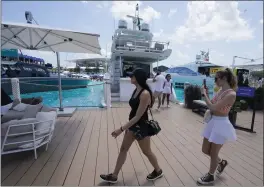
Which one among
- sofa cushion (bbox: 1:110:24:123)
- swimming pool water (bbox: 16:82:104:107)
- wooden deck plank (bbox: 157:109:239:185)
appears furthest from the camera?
swimming pool water (bbox: 16:82:104:107)

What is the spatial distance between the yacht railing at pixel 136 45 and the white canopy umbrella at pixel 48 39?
9417 mm

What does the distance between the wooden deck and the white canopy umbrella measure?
2.42 meters

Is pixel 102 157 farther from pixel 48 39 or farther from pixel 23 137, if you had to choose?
pixel 48 39

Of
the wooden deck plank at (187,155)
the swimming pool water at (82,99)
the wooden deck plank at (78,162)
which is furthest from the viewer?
the swimming pool water at (82,99)

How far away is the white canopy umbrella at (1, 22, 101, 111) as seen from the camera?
489 centimetres

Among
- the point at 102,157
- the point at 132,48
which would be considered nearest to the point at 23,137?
the point at 102,157

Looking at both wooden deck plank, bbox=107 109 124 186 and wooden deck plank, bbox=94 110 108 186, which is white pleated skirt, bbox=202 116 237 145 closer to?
wooden deck plank, bbox=107 109 124 186

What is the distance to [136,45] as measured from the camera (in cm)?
1677

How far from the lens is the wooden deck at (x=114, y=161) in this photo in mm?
2652

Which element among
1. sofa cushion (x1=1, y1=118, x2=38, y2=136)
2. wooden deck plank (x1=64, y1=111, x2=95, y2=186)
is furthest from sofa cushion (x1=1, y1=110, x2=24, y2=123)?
wooden deck plank (x1=64, y1=111, x2=95, y2=186)

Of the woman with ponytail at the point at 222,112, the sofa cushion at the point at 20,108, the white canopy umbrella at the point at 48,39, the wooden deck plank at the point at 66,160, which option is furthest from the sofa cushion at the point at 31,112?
the woman with ponytail at the point at 222,112

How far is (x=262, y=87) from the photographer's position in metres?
9.19

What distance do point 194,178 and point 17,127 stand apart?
2.88 metres

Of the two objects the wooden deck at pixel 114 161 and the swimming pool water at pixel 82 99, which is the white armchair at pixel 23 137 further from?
the swimming pool water at pixel 82 99
